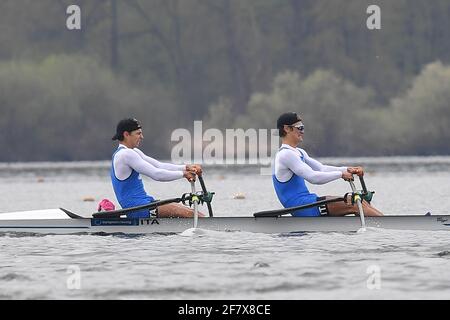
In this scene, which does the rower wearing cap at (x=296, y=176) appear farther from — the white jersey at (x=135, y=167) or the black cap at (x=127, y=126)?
the black cap at (x=127, y=126)

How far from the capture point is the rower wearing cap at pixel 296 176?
60.5 ft

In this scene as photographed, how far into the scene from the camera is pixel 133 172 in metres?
19.1

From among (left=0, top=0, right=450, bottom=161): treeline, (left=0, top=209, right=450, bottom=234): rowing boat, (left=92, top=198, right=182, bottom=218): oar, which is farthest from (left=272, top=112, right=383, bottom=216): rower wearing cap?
(left=0, top=0, right=450, bottom=161): treeline

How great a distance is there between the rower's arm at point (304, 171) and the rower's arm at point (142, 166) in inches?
69.2

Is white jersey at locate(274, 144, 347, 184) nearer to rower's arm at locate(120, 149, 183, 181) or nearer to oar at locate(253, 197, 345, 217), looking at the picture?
oar at locate(253, 197, 345, 217)

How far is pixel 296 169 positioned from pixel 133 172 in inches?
103

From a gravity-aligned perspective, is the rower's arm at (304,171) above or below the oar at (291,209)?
above

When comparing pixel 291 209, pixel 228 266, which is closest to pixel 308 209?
pixel 291 209

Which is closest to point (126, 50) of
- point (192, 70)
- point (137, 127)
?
point (192, 70)

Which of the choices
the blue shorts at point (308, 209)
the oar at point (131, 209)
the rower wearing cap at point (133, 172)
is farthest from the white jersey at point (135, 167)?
the blue shorts at point (308, 209)

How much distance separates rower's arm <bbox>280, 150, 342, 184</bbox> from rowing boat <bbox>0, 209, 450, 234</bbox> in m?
0.64

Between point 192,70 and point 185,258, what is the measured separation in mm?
65838

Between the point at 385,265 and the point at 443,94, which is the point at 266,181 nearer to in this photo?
the point at 443,94

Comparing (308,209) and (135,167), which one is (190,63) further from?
(308,209)
